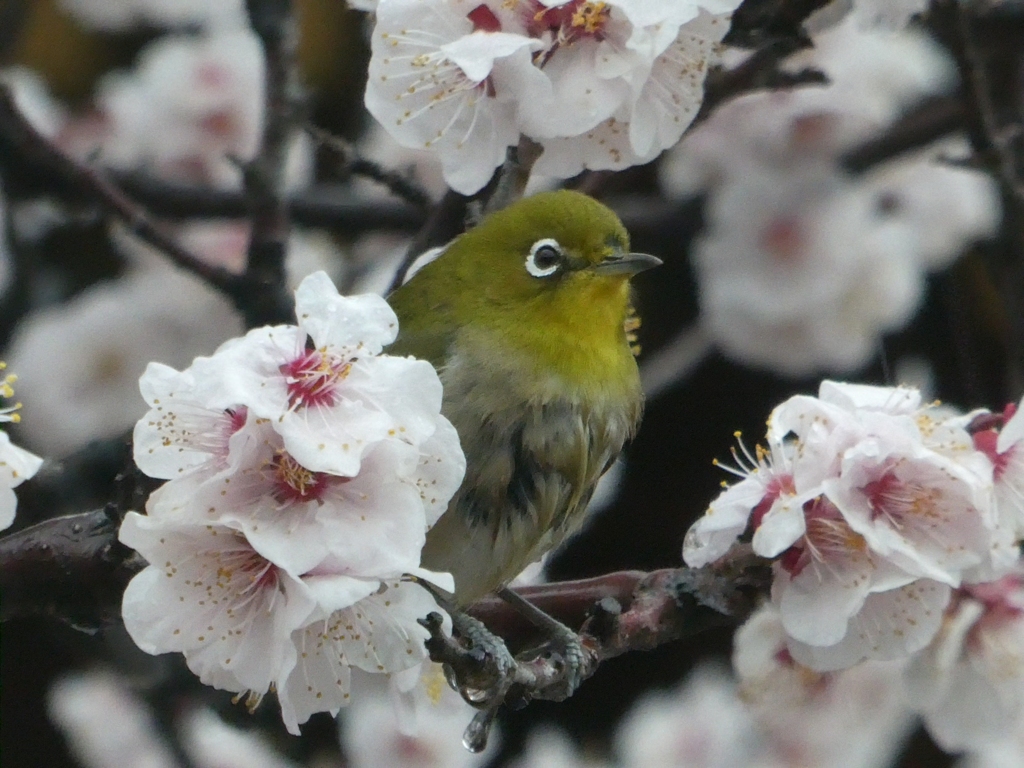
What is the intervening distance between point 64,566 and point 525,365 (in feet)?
2.12

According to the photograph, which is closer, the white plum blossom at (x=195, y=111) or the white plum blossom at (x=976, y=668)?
the white plum blossom at (x=976, y=668)

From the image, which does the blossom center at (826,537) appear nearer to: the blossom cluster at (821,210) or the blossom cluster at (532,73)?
the blossom cluster at (532,73)

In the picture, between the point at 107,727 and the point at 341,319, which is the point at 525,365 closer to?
the point at 341,319

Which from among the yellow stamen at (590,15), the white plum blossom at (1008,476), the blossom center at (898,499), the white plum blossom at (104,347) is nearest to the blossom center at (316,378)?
the yellow stamen at (590,15)

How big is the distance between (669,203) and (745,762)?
4.49ft

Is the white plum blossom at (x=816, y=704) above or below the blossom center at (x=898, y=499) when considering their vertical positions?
below

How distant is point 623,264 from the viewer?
2.01 m

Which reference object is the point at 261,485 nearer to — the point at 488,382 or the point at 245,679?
the point at 245,679

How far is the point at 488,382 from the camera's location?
1.88 meters

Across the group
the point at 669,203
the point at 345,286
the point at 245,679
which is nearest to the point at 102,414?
the point at 345,286

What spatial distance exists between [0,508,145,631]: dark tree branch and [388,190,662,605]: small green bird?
0.40 meters

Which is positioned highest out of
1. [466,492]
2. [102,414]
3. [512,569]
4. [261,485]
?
[261,485]

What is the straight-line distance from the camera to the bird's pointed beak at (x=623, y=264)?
1.99 m

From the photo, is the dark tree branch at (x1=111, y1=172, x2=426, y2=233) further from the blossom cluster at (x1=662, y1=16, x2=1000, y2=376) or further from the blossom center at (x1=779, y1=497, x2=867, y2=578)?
the blossom center at (x1=779, y1=497, x2=867, y2=578)
